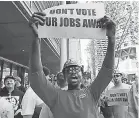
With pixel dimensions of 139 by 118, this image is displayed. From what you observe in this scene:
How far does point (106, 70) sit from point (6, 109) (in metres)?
2.37

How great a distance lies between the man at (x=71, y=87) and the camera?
193 centimetres

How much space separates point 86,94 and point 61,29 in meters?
0.74

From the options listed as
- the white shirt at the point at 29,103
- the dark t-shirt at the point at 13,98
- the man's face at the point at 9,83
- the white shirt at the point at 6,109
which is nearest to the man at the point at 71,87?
the white shirt at the point at 29,103

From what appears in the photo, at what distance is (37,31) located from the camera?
2021mm

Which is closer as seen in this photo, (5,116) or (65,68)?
(65,68)

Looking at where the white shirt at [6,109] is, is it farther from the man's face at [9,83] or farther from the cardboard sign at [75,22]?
the cardboard sign at [75,22]

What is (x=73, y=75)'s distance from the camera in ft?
7.09

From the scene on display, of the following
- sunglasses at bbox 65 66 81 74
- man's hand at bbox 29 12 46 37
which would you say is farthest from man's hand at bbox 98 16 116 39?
man's hand at bbox 29 12 46 37

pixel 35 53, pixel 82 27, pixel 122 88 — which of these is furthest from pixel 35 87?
pixel 122 88

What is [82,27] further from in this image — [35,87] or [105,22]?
[35,87]

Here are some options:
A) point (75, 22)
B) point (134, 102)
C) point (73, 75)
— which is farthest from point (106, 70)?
point (134, 102)

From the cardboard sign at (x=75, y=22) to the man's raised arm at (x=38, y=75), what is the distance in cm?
25

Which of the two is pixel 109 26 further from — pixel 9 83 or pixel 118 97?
pixel 9 83

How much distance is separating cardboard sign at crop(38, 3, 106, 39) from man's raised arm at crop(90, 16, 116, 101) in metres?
0.13
